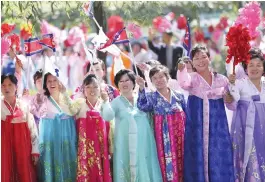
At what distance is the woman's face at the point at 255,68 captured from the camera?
7.40 meters

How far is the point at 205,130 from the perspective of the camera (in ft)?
23.9

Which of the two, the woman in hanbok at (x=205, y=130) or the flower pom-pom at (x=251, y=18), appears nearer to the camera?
the woman in hanbok at (x=205, y=130)

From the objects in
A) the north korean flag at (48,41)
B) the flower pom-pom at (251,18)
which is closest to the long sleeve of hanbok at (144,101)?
the north korean flag at (48,41)

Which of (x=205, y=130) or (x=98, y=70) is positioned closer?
(x=205, y=130)

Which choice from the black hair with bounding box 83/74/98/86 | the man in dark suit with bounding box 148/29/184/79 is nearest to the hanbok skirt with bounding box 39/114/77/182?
the black hair with bounding box 83/74/98/86

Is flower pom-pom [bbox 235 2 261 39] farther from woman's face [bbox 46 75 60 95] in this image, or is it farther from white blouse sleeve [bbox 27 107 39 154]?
white blouse sleeve [bbox 27 107 39 154]

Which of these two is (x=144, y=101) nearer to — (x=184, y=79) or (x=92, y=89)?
(x=184, y=79)

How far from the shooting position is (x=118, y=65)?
8.52 meters

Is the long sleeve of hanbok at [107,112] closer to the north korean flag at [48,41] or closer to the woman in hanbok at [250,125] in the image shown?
the north korean flag at [48,41]

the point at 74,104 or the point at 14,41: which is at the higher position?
the point at 14,41

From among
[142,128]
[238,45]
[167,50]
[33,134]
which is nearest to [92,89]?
[142,128]

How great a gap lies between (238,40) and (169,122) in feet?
3.48

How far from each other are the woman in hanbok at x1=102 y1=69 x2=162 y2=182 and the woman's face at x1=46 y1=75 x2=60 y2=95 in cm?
57

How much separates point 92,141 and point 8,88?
979mm
